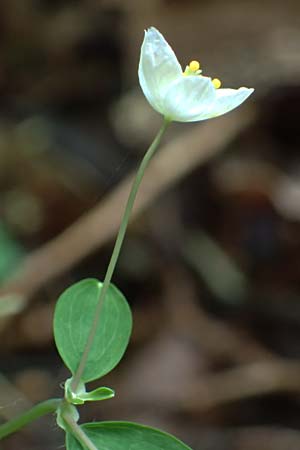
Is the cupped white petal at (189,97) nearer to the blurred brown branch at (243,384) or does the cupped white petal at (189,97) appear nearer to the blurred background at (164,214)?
the blurred background at (164,214)

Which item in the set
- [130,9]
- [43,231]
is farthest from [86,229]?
[130,9]

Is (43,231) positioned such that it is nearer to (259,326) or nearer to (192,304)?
(192,304)

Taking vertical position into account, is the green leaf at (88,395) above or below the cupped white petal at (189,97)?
below

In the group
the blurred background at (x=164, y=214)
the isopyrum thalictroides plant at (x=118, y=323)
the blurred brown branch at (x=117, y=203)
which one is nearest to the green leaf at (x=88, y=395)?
the isopyrum thalictroides plant at (x=118, y=323)

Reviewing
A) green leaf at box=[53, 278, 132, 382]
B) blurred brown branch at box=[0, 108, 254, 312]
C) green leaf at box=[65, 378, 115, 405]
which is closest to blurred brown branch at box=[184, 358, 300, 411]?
A: blurred brown branch at box=[0, 108, 254, 312]

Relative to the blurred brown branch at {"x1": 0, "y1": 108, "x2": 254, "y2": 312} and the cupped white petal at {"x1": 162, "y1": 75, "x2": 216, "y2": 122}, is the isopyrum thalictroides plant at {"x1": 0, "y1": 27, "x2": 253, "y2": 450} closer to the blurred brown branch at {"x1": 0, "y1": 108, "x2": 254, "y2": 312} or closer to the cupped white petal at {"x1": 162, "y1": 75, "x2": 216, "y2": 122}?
the cupped white petal at {"x1": 162, "y1": 75, "x2": 216, "y2": 122}
